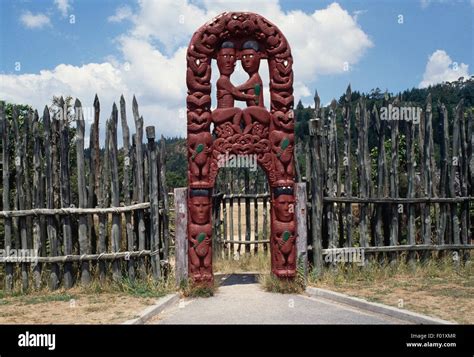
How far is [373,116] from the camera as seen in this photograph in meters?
9.09

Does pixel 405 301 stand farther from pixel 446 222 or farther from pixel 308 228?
pixel 446 222

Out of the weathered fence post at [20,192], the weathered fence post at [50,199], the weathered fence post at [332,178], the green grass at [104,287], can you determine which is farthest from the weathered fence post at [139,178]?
the weathered fence post at [332,178]

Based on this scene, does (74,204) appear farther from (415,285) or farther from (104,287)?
(415,285)

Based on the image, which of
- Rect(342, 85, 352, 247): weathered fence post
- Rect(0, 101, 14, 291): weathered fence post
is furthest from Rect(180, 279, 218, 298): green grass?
Rect(0, 101, 14, 291): weathered fence post

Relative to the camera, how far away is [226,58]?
7.82m

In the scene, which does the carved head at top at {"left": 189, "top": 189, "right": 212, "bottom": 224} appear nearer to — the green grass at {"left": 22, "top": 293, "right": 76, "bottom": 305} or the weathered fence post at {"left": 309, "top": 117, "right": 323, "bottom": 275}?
the weathered fence post at {"left": 309, "top": 117, "right": 323, "bottom": 275}

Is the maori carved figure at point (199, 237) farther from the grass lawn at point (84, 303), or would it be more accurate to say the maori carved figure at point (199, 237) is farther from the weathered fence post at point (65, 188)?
the weathered fence post at point (65, 188)

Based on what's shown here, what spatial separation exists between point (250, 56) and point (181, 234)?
3255 mm

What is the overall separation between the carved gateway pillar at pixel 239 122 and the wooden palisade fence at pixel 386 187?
74 cm

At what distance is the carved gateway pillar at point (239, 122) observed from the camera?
773 cm

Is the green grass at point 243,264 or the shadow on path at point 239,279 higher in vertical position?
the green grass at point 243,264

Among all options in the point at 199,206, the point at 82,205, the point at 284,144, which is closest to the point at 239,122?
the point at 284,144

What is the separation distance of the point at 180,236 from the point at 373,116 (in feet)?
14.5
